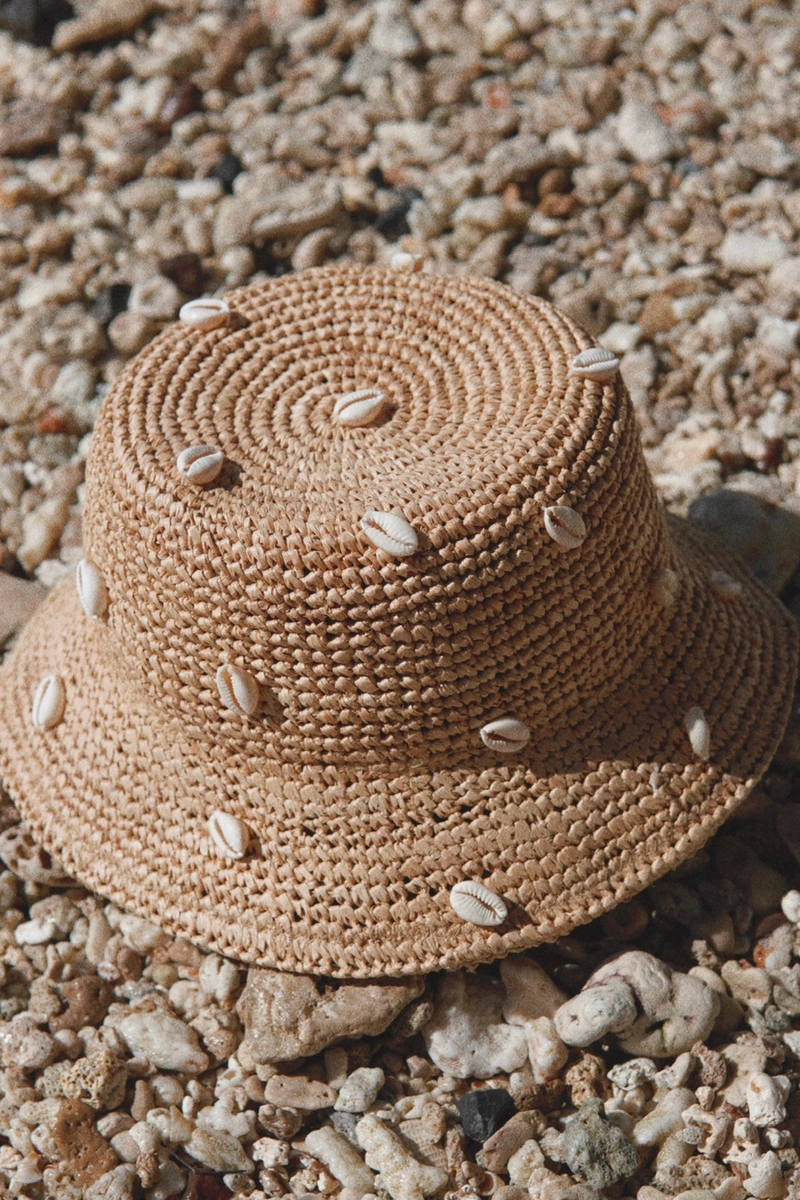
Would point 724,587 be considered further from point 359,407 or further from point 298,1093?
point 298,1093

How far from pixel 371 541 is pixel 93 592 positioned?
0.55 meters

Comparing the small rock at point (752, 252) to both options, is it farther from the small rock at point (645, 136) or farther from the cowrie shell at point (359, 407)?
the cowrie shell at point (359, 407)

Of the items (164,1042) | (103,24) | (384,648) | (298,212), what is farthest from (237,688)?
(103,24)

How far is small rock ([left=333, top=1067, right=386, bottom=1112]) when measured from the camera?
6.77 ft

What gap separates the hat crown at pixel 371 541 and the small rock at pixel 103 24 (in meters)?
2.13

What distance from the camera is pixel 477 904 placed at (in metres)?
2.01

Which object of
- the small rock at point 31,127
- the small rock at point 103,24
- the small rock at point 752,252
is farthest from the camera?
the small rock at point 103,24

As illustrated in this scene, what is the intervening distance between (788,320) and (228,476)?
1754 mm

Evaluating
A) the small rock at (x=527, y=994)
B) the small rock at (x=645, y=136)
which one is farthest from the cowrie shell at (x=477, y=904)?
the small rock at (x=645, y=136)

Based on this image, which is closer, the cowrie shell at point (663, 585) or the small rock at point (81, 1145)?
the small rock at point (81, 1145)

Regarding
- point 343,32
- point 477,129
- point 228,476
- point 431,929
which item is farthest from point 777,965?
point 343,32

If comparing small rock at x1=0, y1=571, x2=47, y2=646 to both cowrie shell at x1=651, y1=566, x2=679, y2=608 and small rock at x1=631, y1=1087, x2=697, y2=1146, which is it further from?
small rock at x1=631, y1=1087, x2=697, y2=1146

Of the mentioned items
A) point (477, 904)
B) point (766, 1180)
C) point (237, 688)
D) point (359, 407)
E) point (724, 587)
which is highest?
point (359, 407)

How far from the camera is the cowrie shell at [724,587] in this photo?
2365mm
